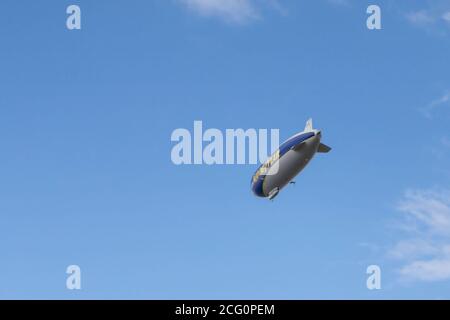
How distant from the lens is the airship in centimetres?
12525

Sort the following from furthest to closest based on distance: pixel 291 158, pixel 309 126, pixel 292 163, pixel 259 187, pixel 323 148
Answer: pixel 259 187 < pixel 323 148 < pixel 309 126 < pixel 292 163 < pixel 291 158

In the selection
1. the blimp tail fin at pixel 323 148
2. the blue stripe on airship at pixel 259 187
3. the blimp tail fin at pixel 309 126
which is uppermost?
the blimp tail fin at pixel 309 126

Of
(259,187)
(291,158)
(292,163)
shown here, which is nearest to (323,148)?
(292,163)

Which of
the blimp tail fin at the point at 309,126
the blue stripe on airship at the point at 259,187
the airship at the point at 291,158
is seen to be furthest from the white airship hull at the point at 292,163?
the blue stripe on airship at the point at 259,187

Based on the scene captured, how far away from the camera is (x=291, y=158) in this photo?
126 m

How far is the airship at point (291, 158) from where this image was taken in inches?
4931

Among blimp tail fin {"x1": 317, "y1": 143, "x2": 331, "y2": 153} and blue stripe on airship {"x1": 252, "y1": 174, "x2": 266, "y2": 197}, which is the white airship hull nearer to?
blue stripe on airship {"x1": 252, "y1": 174, "x2": 266, "y2": 197}

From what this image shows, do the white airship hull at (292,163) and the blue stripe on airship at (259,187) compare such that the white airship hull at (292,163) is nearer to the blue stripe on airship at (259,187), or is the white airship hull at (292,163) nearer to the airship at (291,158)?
the airship at (291,158)

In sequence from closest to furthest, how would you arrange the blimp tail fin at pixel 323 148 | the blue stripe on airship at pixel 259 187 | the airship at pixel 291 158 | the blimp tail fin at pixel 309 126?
the airship at pixel 291 158 → the blimp tail fin at pixel 309 126 → the blimp tail fin at pixel 323 148 → the blue stripe on airship at pixel 259 187

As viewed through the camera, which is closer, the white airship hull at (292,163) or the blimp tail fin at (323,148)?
the white airship hull at (292,163)

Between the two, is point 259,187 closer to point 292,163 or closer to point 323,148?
point 292,163

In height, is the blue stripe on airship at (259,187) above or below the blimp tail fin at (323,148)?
below

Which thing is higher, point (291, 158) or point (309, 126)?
point (309, 126)
